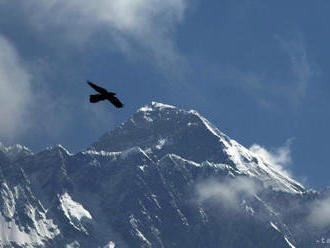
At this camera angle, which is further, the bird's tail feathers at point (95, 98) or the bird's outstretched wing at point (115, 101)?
the bird's tail feathers at point (95, 98)

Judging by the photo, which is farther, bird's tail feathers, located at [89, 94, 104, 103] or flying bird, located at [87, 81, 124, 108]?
bird's tail feathers, located at [89, 94, 104, 103]

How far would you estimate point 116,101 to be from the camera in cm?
9881

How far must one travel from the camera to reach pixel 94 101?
10125cm

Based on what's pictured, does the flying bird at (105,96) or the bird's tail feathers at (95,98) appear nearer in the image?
the flying bird at (105,96)

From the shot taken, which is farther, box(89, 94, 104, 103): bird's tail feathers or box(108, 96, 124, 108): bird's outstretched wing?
box(89, 94, 104, 103): bird's tail feathers

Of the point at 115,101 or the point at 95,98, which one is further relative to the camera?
the point at 95,98

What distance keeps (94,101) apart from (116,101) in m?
3.20

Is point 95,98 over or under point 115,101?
over
